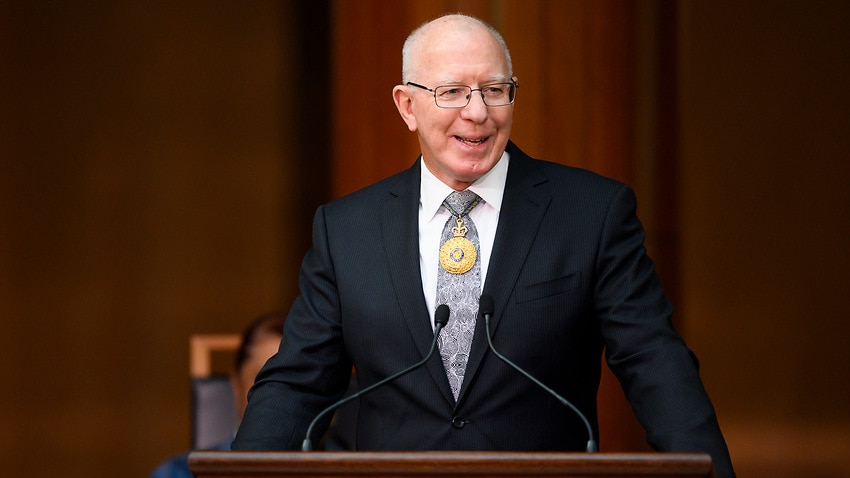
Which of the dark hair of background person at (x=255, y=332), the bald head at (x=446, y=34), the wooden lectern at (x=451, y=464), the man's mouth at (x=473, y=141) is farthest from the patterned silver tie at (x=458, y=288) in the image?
the dark hair of background person at (x=255, y=332)

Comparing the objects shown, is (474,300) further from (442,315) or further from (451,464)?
(451,464)

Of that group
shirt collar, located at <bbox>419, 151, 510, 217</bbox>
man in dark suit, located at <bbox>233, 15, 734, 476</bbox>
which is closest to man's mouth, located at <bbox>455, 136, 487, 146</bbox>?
man in dark suit, located at <bbox>233, 15, 734, 476</bbox>

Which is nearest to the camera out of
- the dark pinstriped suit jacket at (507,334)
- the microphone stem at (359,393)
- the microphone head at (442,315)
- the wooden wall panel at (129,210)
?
the microphone stem at (359,393)

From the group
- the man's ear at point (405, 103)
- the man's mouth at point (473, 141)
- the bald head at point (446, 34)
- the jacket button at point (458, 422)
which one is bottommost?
the jacket button at point (458, 422)

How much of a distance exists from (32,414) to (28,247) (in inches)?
29.9

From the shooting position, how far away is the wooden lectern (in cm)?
137

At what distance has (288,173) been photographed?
559 centimetres

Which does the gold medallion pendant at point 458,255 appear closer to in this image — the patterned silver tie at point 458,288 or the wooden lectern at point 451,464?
the patterned silver tie at point 458,288

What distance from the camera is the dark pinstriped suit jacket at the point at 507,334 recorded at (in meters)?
1.87

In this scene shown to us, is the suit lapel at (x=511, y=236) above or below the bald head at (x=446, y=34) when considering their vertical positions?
below

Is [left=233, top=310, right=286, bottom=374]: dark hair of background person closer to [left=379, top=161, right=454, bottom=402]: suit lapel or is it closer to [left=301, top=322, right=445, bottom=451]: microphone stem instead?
[left=379, top=161, right=454, bottom=402]: suit lapel

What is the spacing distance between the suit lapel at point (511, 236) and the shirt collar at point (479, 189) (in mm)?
16

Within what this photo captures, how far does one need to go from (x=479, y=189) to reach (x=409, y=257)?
0.17m

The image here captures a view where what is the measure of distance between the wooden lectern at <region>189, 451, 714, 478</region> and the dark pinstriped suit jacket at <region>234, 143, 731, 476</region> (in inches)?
16.4
